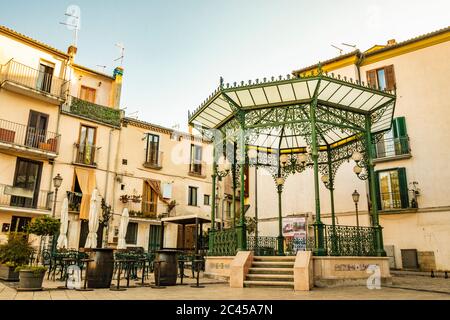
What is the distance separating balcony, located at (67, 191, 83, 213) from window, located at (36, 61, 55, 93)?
6407 mm

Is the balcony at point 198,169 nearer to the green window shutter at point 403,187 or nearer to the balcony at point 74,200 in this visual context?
the balcony at point 74,200

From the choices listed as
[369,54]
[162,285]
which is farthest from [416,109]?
[162,285]

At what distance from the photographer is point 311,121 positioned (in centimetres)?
1003

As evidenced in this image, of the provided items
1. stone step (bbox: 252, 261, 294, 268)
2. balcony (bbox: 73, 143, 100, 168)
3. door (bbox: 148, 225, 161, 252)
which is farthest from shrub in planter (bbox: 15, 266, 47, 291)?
door (bbox: 148, 225, 161, 252)

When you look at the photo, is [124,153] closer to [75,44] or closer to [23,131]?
[23,131]

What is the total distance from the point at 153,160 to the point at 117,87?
579 centimetres

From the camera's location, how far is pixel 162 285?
888cm

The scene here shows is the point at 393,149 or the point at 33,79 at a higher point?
the point at 33,79

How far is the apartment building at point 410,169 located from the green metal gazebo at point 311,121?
6.38 metres

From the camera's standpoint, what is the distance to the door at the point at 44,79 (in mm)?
21141

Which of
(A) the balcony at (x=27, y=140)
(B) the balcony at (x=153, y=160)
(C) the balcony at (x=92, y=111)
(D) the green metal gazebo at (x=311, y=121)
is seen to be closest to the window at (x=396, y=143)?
(D) the green metal gazebo at (x=311, y=121)

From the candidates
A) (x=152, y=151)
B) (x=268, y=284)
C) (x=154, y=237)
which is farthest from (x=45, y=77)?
(x=268, y=284)

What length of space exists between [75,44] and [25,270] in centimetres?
2042

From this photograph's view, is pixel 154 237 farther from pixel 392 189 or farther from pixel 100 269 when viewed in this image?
pixel 100 269
